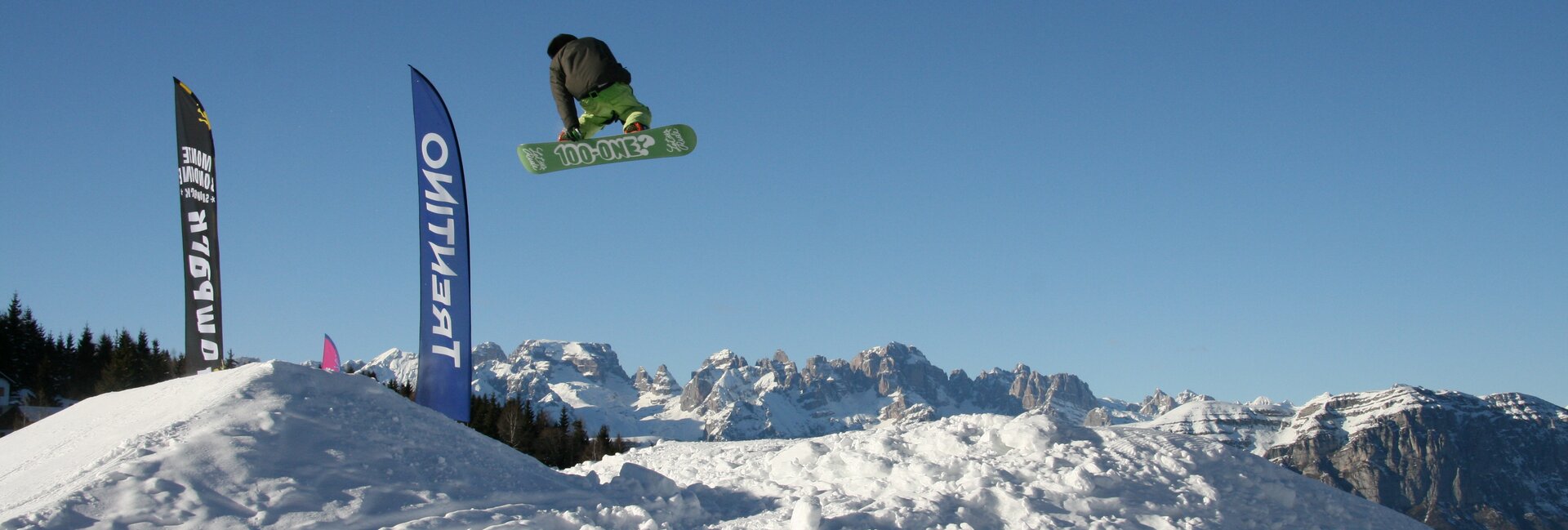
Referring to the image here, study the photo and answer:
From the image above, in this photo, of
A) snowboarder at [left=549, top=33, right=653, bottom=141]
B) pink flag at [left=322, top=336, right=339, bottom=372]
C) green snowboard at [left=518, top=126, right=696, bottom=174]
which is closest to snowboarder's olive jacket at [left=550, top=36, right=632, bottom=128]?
snowboarder at [left=549, top=33, right=653, bottom=141]

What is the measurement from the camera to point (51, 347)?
192 ft

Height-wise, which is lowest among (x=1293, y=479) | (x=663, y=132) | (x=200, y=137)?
(x=1293, y=479)

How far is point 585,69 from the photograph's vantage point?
39.0ft

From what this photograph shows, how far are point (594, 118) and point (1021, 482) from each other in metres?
6.32

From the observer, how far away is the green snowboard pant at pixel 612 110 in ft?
40.4

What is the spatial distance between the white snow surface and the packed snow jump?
361 cm

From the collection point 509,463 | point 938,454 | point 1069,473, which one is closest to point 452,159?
point 509,463

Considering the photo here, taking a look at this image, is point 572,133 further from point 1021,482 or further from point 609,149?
point 1021,482

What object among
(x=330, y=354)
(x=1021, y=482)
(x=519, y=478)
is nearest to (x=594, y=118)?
(x=519, y=478)

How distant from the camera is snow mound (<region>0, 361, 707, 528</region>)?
9.33m

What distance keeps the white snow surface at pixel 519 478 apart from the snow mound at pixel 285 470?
23 millimetres

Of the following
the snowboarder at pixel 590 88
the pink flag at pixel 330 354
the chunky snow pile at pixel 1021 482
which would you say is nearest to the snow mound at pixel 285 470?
the chunky snow pile at pixel 1021 482

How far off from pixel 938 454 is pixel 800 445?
1722mm

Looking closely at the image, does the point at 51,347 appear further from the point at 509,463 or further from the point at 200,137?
the point at 509,463
